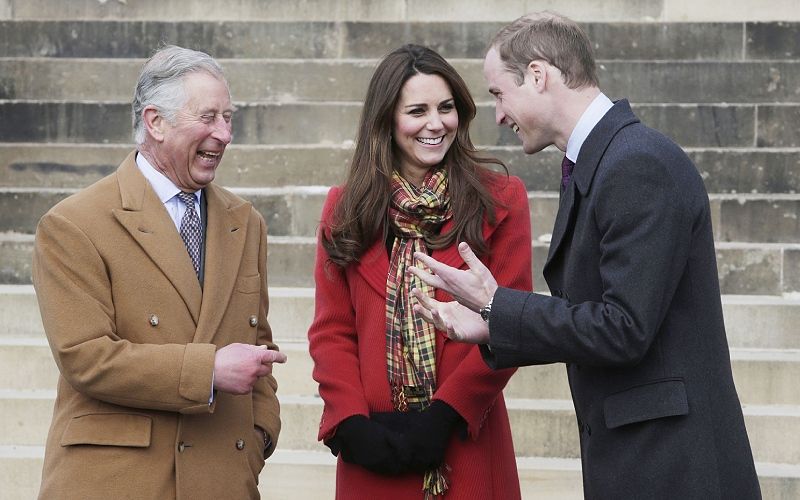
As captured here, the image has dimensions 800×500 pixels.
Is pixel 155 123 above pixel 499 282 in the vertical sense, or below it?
above

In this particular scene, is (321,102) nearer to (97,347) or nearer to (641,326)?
(97,347)

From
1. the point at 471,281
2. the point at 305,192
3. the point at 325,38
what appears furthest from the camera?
the point at 325,38

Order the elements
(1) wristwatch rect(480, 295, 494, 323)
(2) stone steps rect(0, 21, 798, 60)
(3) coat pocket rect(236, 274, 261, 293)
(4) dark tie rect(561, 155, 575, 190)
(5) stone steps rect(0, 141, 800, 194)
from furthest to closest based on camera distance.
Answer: (2) stone steps rect(0, 21, 798, 60) < (5) stone steps rect(0, 141, 800, 194) < (3) coat pocket rect(236, 274, 261, 293) < (4) dark tie rect(561, 155, 575, 190) < (1) wristwatch rect(480, 295, 494, 323)

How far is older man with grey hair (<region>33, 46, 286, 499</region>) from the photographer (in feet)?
9.61

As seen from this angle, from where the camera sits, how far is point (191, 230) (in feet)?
10.5

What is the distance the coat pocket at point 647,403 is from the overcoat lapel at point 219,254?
A: 42.1 inches

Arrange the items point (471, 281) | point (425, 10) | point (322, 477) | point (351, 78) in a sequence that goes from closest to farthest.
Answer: point (471, 281)
point (322, 477)
point (351, 78)
point (425, 10)

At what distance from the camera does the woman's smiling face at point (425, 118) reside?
3.53 m

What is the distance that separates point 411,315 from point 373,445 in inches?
15.6

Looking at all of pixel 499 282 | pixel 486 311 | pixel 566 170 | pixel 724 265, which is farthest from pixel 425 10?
pixel 486 311

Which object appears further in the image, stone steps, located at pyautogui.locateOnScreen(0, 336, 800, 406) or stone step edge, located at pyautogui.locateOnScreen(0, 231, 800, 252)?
stone step edge, located at pyautogui.locateOnScreen(0, 231, 800, 252)

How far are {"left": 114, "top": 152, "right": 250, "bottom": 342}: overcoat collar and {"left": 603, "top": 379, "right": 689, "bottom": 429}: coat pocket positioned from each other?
1079 mm

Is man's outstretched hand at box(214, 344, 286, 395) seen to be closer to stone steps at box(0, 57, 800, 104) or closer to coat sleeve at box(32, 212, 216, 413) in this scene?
coat sleeve at box(32, 212, 216, 413)

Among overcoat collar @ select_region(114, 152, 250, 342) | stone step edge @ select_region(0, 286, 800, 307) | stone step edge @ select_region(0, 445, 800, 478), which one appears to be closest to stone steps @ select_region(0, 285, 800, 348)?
stone step edge @ select_region(0, 286, 800, 307)
